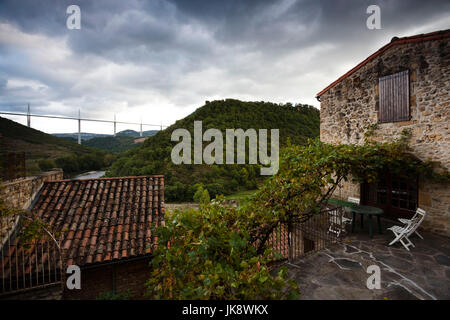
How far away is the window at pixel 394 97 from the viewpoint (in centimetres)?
576

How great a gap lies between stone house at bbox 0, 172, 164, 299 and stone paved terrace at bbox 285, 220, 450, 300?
3.19m

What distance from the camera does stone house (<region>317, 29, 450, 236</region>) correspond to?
16.8ft

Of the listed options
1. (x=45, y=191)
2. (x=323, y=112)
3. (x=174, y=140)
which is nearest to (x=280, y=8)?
(x=323, y=112)

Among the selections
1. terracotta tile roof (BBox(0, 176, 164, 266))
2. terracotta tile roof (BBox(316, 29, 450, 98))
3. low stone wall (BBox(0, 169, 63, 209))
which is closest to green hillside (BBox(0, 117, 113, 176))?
low stone wall (BBox(0, 169, 63, 209))

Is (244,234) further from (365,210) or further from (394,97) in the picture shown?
(394,97)

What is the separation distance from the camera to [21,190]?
511cm

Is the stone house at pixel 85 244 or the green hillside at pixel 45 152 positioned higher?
the green hillside at pixel 45 152

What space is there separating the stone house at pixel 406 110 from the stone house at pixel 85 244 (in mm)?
6532

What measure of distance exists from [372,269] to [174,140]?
21.5 metres

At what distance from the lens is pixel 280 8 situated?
7238mm

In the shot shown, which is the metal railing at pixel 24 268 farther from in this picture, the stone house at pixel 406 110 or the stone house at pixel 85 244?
the stone house at pixel 406 110
